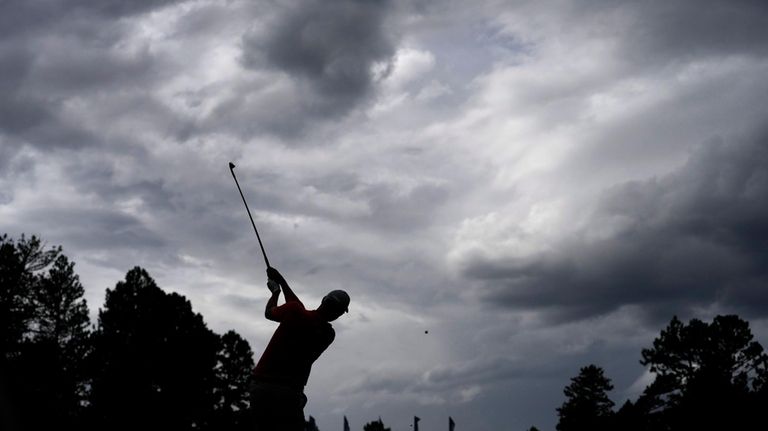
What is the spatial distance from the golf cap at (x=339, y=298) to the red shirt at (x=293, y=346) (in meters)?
0.18

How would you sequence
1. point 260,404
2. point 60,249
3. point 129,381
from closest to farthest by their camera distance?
point 260,404
point 60,249
point 129,381

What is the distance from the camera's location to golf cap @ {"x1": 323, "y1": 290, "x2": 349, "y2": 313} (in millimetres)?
6332

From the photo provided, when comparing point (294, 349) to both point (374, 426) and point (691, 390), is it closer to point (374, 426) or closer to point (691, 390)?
point (691, 390)

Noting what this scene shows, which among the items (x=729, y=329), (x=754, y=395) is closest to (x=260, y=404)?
(x=754, y=395)

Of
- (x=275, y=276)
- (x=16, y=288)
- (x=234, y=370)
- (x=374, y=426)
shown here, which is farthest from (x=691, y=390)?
(x=374, y=426)

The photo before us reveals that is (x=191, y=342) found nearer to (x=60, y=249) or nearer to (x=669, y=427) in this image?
(x=60, y=249)

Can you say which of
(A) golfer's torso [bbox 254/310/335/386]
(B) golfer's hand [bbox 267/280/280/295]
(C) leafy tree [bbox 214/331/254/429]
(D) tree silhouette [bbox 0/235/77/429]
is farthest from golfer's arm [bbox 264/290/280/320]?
(C) leafy tree [bbox 214/331/254/429]

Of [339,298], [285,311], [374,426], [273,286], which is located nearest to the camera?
[285,311]

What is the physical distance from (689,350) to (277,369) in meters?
57.2

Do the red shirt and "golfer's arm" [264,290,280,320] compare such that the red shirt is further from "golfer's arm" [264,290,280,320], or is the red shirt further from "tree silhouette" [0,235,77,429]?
"tree silhouette" [0,235,77,429]

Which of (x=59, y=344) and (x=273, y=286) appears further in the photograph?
(x=59, y=344)

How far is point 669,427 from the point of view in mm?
15727

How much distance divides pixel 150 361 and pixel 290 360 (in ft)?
145

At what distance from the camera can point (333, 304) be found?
250 inches
